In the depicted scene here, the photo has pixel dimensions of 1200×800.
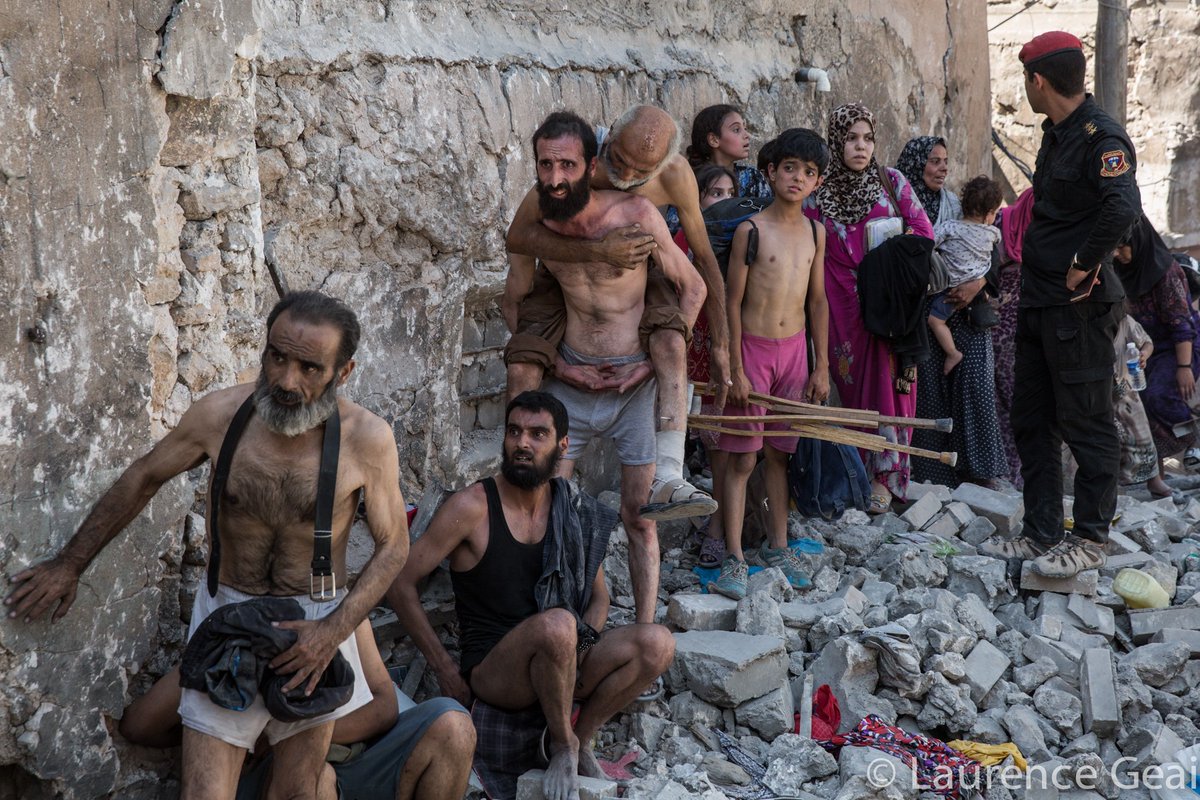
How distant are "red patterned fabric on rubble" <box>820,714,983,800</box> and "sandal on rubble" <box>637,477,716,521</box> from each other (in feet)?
3.11

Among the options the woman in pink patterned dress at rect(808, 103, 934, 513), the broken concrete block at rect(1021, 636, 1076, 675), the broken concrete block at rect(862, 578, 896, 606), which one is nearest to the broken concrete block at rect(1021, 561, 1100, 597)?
the broken concrete block at rect(1021, 636, 1076, 675)

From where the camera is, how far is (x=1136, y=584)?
18.8 feet

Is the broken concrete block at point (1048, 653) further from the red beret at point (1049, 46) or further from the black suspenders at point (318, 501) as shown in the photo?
the black suspenders at point (318, 501)

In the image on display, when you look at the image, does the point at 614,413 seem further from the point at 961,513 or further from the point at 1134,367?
the point at 1134,367

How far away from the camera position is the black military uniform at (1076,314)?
5129 millimetres

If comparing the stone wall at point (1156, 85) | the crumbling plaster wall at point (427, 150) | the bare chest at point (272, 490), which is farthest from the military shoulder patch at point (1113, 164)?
the stone wall at point (1156, 85)

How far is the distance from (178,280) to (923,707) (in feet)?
10.0

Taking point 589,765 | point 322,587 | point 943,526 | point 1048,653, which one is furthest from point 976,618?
point 322,587

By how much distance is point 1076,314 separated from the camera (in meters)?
5.34

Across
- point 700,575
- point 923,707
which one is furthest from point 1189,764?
point 700,575

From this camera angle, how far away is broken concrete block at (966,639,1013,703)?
A: 16.1 ft

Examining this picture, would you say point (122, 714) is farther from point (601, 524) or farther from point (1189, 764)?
point (1189, 764)

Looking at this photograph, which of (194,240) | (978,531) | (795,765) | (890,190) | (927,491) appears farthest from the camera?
(927,491)

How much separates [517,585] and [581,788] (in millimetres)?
702
